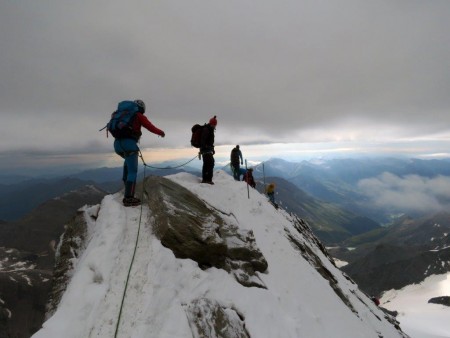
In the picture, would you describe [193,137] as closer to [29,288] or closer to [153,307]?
[153,307]

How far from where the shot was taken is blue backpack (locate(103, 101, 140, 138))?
12023 mm

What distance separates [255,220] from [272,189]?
560 inches

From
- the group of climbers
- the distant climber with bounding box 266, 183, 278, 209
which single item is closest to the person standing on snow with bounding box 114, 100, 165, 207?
the group of climbers

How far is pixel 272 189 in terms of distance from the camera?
3244 cm

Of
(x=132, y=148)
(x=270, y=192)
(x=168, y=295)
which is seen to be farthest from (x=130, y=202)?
(x=270, y=192)

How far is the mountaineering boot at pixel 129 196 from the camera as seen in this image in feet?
41.6

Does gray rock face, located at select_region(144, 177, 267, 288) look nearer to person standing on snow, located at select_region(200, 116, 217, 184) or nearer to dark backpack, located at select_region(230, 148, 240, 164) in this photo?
person standing on snow, located at select_region(200, 116, 217, 184)

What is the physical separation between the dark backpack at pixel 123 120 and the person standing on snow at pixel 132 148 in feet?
0.51

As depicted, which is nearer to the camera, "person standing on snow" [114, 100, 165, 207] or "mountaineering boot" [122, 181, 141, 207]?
"person standing on snow" [114, 100, 165, 207]

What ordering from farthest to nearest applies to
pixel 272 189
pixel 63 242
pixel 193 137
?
pixel 272 189, pixel 193 137, pixel 63 242

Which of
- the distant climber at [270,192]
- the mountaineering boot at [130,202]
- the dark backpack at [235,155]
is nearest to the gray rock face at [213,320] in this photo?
the mountaineering boot at [130,202]

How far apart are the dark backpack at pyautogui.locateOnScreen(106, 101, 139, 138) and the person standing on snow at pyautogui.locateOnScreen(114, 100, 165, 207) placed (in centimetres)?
16

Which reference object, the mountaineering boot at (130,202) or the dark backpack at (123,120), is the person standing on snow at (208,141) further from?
the mountaineering boot at (130,202)

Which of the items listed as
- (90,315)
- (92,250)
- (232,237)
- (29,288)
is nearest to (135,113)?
(92,250)
